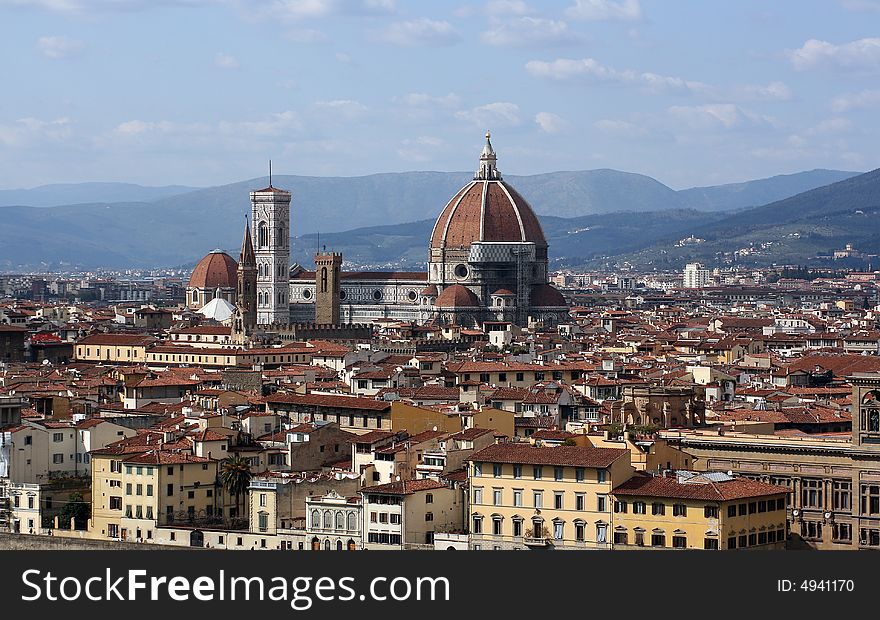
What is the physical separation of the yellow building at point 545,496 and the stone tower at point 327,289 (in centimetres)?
10787

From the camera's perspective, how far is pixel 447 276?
168 meters

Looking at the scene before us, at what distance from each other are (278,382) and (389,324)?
2849 inches

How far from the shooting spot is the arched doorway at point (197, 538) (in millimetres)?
51594

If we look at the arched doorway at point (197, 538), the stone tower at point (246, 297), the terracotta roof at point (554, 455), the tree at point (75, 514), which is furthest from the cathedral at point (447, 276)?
the terracotta roof at point (554, 455)

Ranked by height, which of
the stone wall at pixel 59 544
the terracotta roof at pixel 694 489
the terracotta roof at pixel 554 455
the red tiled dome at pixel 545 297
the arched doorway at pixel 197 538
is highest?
the red tiled dome at pixel 545 297

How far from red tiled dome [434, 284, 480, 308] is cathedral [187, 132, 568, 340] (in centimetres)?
7

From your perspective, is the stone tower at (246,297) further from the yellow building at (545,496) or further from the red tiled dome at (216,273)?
the yellow building at (545,496)

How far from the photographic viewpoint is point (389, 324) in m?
150

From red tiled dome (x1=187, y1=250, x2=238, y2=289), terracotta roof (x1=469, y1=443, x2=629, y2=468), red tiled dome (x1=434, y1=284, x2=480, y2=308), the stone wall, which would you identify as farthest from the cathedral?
terracotta roof (x1=469, y1=443, x2=629, y2=468)

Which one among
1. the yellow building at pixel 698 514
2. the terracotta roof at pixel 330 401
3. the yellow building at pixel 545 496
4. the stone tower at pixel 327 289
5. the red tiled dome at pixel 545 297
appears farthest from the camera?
the red tiled dome at pixel 545 297

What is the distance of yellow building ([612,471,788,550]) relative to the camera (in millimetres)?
45750

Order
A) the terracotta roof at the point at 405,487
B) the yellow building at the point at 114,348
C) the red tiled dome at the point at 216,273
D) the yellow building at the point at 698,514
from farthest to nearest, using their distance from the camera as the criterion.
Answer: the red tiled dome at the point at 216,273 → the yellow building at the point at 114,348 → the terracotta roof at the point at 405,487 → the yellow building at the point at 698,514
